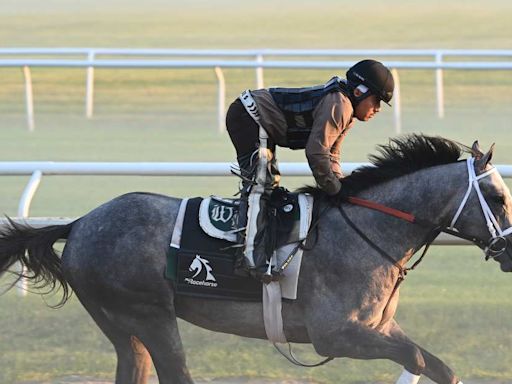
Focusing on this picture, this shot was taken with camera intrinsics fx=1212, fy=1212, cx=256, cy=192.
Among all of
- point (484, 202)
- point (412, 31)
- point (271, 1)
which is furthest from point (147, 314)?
point (271, 1)

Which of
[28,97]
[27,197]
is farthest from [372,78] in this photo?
[28,97]

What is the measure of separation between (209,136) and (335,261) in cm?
900

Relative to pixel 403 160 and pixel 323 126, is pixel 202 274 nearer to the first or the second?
pixel 323 126

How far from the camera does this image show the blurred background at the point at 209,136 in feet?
21.1

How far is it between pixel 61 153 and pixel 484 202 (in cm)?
825

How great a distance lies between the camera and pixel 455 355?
21.2 ft

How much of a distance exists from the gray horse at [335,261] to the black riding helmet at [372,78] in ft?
0.87

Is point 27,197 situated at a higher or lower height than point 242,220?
lower

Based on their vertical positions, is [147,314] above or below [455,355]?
above

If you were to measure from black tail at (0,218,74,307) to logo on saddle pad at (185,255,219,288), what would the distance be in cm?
64

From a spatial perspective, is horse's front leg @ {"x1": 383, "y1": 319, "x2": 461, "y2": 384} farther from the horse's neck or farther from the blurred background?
the blurred background

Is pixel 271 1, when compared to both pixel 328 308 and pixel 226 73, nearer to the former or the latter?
pixel 226 73

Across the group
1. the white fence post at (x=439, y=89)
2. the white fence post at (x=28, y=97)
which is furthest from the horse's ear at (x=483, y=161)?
the white fence post at (x=439, y=89)

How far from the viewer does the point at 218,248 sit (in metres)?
5.12
